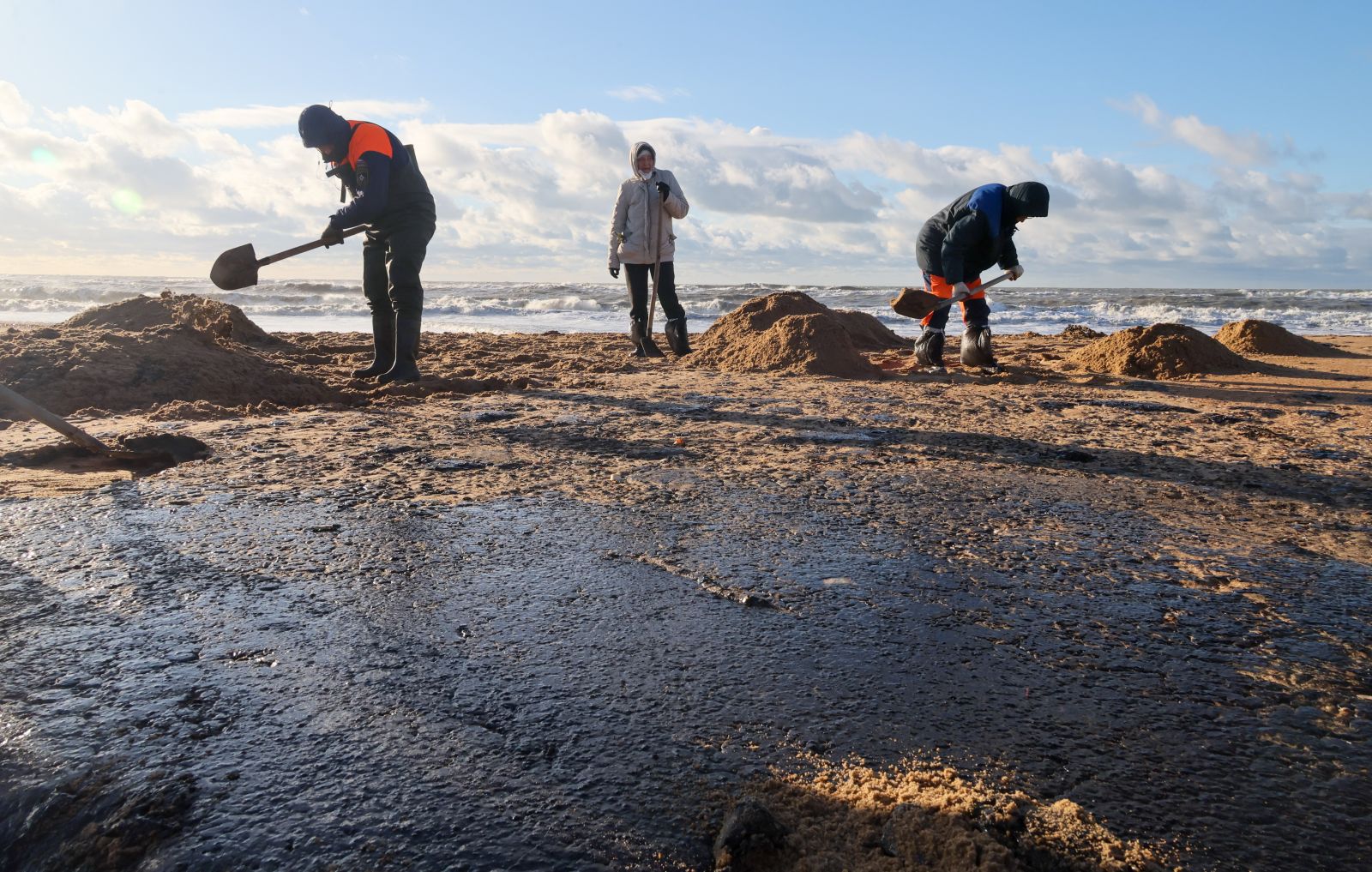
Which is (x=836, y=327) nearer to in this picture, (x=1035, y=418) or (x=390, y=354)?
(x=1035, y=418)

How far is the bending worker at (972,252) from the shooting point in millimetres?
6367

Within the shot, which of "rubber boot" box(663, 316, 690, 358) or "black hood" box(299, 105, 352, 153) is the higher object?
"black hood" box(299, 105, 352, 153)

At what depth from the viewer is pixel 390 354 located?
636cm

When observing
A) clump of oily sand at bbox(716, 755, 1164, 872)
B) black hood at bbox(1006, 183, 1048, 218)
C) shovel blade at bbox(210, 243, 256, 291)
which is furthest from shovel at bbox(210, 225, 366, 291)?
clump of oily sand at bbox(716, 755, 1164, 872)

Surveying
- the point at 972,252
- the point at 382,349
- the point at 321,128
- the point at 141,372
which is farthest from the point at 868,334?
the point at 141,372

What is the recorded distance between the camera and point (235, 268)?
19.5 feet

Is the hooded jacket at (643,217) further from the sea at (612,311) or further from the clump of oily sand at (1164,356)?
the sea at (612,311)

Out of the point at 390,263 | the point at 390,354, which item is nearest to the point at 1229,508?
the point at 390,263

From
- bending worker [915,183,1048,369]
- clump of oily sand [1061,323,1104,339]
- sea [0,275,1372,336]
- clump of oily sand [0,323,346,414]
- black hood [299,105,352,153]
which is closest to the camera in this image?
clump of oily sand [0,323,346,414]

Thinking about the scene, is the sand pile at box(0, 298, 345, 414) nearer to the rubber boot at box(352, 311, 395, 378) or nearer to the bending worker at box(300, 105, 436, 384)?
the rubber boot at box(352, 311, 395, 378)

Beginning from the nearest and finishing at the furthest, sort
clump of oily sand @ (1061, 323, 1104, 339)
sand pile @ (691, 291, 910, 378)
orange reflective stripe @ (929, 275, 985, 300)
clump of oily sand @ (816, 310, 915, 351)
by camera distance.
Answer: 1. orange reflective stripe @ (929, 275, 985, 300)
2. sand pile @ (691, 291, 910, 378)
3. clump of oily sand @ (816, 310, 915, 351)
4. clump of oily sand @ (1061, 323, 1104, 339)

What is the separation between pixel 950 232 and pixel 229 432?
490 centimetres

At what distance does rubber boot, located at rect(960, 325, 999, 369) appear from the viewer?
6918mm

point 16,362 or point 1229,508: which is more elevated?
point 16,362
